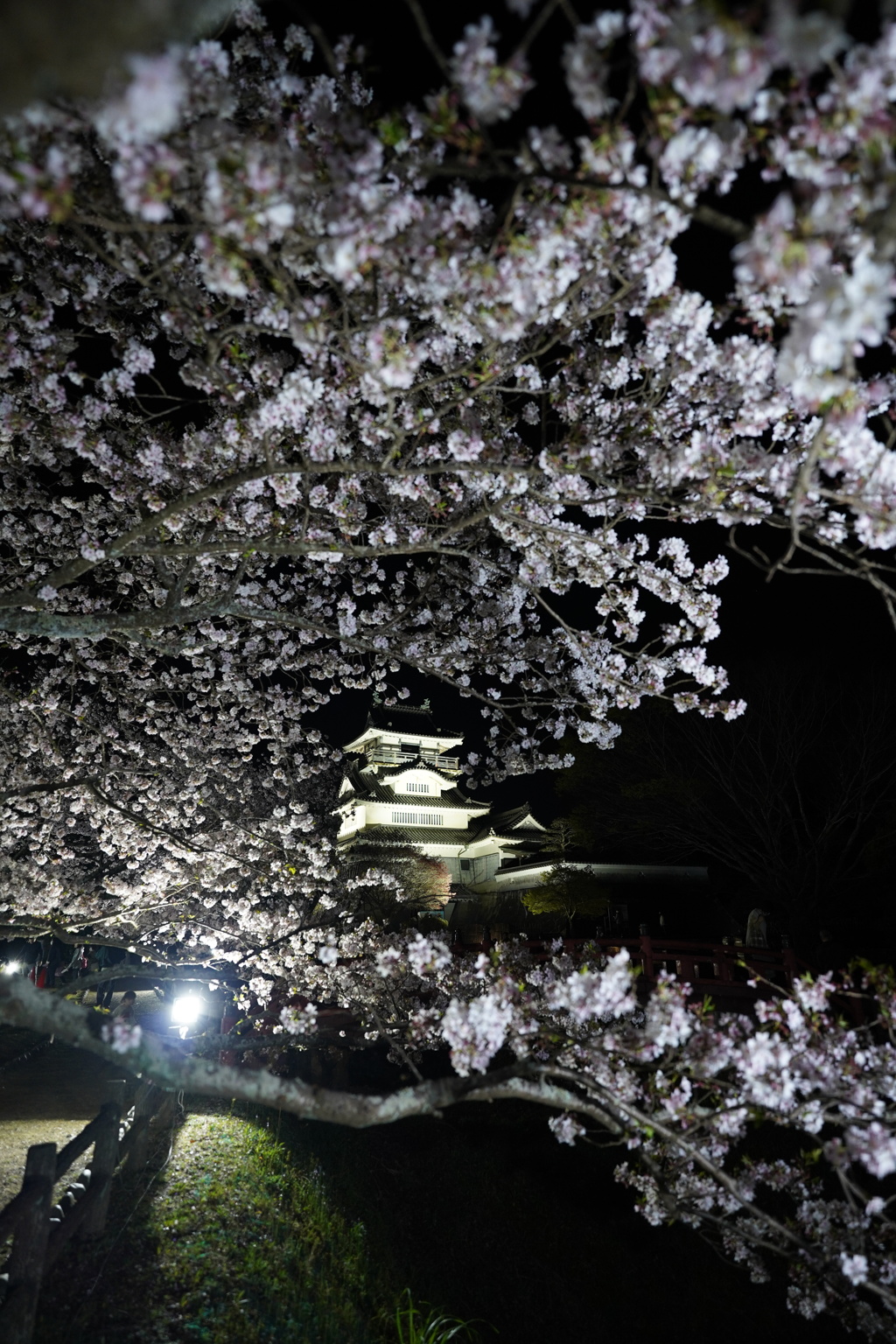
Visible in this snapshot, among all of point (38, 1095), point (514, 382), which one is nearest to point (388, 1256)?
point (38, 1095)

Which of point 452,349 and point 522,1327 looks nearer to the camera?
point 452,349

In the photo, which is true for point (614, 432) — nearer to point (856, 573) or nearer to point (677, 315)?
point (677, 315)

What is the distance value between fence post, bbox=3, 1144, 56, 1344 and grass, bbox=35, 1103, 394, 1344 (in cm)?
67

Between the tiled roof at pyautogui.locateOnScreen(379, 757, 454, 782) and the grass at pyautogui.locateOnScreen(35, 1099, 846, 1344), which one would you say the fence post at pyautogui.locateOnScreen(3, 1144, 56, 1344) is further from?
the tiled roof at pyautogui.locateOnScreen(379, 757, 454, 782)

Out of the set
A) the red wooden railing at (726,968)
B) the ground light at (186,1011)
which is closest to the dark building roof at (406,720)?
the ground light at (186,1011)

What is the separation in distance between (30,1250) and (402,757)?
36830mm

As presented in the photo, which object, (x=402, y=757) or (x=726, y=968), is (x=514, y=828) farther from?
(x=726, y=968)

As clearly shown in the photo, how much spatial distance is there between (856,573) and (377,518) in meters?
3.95

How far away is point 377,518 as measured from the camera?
19.8ft

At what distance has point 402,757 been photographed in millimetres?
41094

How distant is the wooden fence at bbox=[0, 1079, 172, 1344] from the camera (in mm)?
4176

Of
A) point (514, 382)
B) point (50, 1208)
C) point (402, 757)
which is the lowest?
point (50, 1208)

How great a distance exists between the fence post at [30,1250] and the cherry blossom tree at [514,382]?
1.87m

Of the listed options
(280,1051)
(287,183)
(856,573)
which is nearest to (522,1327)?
(280,1051)
